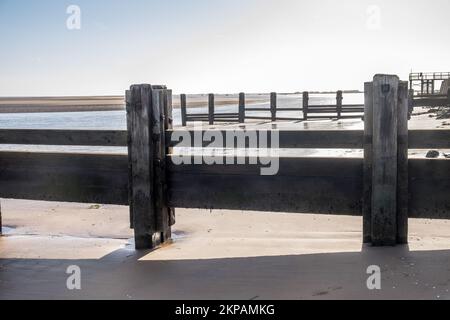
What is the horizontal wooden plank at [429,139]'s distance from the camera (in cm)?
477

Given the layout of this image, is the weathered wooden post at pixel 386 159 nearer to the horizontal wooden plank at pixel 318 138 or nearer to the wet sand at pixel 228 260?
the horizontal wooden plank at pixel 318 138

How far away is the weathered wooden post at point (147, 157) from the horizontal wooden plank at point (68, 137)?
0.19 metres

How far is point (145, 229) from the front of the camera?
17.7ft

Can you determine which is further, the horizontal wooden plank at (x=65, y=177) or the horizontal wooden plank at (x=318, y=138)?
the horizontal wooden plank at (x=65, y=177)

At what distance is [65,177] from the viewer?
575 cm

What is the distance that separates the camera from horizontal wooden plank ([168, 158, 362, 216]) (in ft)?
16.5

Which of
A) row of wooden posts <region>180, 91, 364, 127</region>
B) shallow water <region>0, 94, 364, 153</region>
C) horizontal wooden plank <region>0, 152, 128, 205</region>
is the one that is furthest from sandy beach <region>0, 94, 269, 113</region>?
horizontal wooden plank <region>0, 152, 128, 205</region>

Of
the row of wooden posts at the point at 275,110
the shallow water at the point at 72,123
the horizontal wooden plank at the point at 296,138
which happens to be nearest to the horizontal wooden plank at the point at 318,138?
the horizontal wooden plank at the point at 296,138

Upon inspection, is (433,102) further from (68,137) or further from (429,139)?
(68,137)

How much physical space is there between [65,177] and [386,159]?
10.8 feet

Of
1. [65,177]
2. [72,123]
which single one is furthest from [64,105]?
[65,177]

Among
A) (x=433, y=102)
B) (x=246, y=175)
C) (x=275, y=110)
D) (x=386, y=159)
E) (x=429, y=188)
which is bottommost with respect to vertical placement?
(x=429, y=188)

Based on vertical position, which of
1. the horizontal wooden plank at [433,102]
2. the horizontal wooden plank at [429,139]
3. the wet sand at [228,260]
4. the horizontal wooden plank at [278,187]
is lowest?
the wet sand at [228,260]
